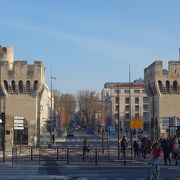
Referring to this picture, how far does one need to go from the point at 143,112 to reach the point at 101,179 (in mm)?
147180

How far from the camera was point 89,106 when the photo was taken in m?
157

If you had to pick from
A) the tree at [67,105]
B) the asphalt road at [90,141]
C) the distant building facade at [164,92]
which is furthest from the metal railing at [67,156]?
the tree at [67,105]

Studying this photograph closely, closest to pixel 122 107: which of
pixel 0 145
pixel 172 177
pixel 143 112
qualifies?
pixel 143 112

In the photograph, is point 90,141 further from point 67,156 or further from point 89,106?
point 89,106

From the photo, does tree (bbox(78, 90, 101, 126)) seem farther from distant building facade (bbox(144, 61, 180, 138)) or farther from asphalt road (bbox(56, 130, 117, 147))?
distant building facade (bbox(144, 61, 180, 138))

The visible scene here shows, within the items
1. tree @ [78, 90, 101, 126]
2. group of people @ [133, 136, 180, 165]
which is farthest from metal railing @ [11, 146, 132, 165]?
tree @ [78, 90, 101, 126]

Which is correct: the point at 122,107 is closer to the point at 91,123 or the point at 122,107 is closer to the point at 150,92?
the point at 91,123

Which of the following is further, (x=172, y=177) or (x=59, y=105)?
(x=59, y=105)

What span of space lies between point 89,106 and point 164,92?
94.8m

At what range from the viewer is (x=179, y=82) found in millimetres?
62500

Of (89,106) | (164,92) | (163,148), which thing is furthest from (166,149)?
(89,106)

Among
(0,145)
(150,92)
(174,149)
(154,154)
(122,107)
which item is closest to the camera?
(154,154)

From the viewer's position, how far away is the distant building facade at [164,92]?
6234 cm

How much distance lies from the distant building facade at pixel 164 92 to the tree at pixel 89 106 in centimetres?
8992
